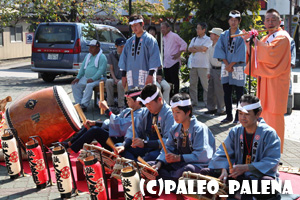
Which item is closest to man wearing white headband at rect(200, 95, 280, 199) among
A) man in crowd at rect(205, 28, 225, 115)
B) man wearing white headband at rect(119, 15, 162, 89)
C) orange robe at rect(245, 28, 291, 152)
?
orange robe at rect(245, 28, 291, 152)

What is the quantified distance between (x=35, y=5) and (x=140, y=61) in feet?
29.2

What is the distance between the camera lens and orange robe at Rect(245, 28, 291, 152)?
18.1ft

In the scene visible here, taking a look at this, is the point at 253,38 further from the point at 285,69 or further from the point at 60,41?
the point at 60,41

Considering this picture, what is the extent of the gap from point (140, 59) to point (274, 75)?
2039 mm

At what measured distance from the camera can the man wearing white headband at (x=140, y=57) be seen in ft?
22.0

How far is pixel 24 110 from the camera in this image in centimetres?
574

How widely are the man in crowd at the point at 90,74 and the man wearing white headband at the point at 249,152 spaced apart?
15.6 feet

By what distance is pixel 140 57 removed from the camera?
680 cm

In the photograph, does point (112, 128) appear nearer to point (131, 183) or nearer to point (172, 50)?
point (131, 183)

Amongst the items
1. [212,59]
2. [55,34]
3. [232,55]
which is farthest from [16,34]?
[232,55]

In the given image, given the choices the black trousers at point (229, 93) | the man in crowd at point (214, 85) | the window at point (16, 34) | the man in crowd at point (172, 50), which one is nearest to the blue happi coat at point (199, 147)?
the black trousers at point (229, 93)

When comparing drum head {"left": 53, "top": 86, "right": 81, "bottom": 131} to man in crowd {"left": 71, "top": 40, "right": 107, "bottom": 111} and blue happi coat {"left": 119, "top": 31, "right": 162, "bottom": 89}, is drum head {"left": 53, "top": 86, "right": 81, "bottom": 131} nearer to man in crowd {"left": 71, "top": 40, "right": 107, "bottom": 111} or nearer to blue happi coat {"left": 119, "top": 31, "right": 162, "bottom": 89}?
blue happi coat {"left": 119, "top": 31, "right": 162, "bottom": 89}

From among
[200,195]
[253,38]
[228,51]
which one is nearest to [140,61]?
[228,51]

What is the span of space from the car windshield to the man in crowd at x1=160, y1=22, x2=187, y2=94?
418 cm
